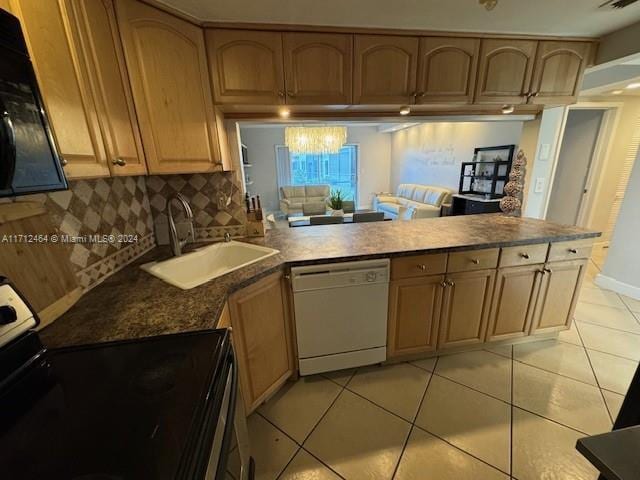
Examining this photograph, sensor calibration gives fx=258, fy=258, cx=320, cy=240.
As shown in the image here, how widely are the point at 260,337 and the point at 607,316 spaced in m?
3.21

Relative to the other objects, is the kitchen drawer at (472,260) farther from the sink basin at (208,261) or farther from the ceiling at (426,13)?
the ceiling at (426,13)

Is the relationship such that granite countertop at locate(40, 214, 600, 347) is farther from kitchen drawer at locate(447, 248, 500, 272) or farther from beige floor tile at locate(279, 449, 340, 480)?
beige floor tile at locate(279, 449, 340, 480)

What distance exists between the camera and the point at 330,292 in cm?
158

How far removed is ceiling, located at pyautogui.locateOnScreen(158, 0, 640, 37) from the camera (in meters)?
1.35

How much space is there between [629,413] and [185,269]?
199 centimetres

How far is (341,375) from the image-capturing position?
6.05ft

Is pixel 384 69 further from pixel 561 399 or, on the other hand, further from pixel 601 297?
pixel 601 297

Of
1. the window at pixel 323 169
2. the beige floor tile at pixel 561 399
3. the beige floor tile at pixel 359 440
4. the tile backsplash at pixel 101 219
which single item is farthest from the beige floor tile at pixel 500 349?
the window at pixel 323 169

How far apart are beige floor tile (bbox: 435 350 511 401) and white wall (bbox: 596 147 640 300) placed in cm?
215

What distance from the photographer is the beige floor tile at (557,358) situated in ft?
5.91

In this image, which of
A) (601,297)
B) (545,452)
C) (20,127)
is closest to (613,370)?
(545,452)

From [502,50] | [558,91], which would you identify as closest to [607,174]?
[558,91]

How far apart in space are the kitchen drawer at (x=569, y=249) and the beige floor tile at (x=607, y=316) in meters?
1.00

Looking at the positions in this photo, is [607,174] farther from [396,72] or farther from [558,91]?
[396,72]
